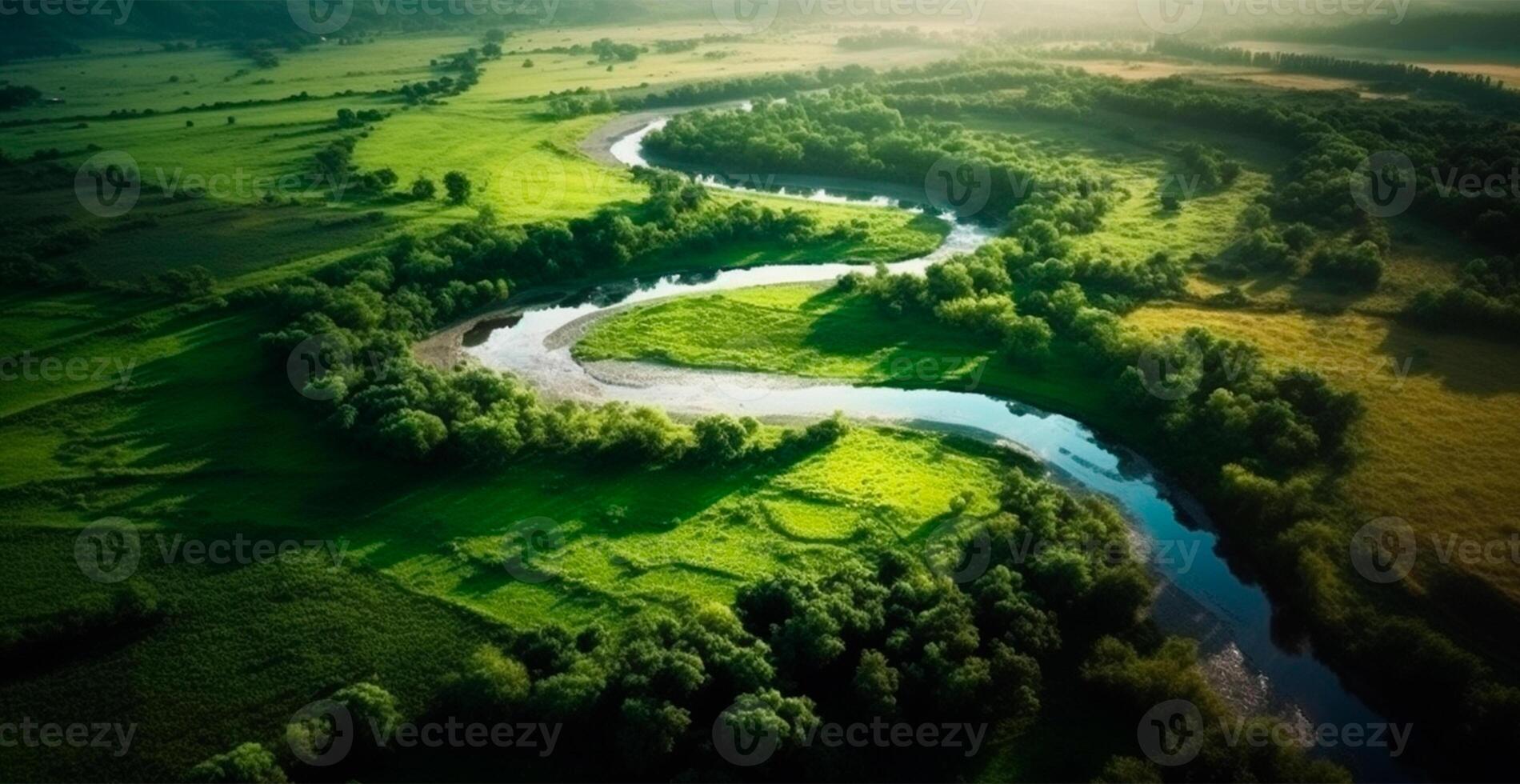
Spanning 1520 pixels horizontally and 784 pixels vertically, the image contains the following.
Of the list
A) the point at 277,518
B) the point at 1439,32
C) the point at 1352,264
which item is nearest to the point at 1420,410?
the point at 1352,264

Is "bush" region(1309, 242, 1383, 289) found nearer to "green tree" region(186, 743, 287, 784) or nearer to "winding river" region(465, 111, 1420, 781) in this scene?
"winding river" region(465, 111, 1420, 781)

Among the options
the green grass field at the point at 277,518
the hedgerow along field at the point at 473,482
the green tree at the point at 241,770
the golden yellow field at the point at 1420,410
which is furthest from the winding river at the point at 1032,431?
the green tree at the point at 241,770

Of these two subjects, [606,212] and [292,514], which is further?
[606,212]

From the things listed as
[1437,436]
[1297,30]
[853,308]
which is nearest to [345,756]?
[853,308]

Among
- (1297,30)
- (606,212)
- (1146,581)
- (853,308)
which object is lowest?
(1146,581)

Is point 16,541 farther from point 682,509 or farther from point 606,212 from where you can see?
point 606,212

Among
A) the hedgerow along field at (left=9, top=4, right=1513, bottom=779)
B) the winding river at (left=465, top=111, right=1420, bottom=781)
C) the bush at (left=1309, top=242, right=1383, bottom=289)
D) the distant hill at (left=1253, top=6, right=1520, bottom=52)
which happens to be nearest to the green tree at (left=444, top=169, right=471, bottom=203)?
the hedgerow along field at (left=9, top=4, right=1513, bottom=779)

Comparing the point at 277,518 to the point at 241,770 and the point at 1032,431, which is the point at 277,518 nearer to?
the point at 241,770
